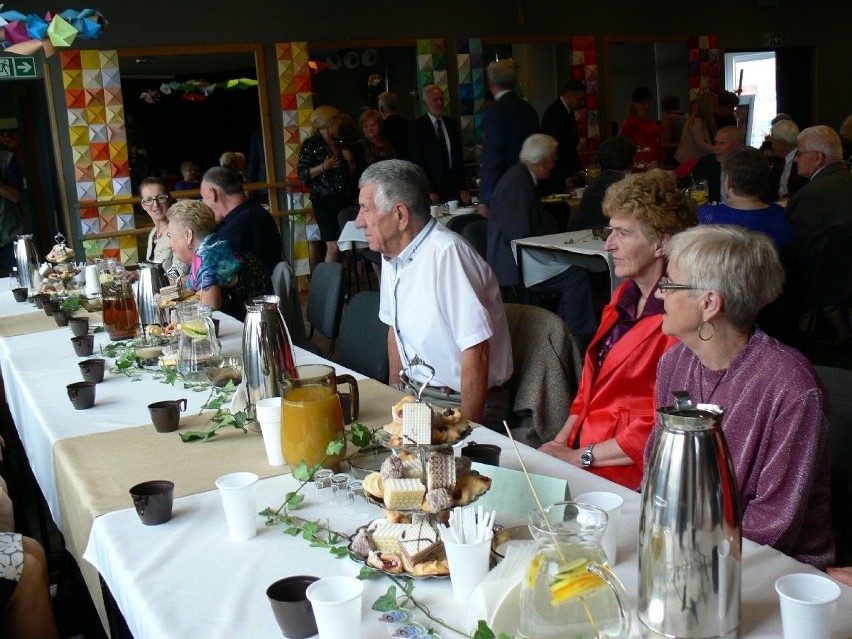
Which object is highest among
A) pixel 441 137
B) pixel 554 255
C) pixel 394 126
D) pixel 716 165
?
pixel 394 126

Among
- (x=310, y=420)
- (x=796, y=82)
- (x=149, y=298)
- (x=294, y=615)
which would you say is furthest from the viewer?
(x=796, y=82)

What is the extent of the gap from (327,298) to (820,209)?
2989 mm

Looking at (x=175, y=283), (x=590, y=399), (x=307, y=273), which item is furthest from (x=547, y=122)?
(x=590, y=399)

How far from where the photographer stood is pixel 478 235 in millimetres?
5859

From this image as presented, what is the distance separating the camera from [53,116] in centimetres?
756

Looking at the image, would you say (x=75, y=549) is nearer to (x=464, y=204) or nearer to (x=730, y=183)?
(x=730, y=183)

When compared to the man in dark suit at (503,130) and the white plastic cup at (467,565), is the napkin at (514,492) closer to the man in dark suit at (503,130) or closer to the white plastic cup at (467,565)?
the white plastic cup at (467,565)

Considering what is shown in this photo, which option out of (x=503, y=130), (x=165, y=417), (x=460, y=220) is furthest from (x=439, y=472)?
(x=503, y=130)

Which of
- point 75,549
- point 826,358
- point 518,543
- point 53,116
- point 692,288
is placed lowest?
point 826,358

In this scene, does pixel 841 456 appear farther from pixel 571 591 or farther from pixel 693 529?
pixel 571 591

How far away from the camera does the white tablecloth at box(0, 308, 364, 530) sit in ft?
7.05

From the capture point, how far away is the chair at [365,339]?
3049mm

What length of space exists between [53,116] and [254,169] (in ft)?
5.89

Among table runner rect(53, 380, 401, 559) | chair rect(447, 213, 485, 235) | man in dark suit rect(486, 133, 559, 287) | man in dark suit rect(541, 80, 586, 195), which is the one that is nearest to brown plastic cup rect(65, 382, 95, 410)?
table runner rect(53, 380, 401, 559)
